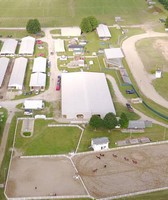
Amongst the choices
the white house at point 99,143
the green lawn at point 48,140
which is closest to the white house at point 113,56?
the green lawn at point 48,140

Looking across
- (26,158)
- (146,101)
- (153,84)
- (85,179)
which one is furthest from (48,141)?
(153,84)

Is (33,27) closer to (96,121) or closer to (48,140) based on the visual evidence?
(96,121)

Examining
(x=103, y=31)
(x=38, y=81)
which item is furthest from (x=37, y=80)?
(x=103, y=31)

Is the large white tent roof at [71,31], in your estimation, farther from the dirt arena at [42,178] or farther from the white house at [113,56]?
the dirt arena at [42,178]

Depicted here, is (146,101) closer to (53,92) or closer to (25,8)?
(53,92)

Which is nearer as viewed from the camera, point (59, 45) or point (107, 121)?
point (107, 121)

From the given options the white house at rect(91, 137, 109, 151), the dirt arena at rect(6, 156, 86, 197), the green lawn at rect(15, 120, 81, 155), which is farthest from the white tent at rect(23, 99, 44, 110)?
the white house at rect(91, 137, 109, 151)
